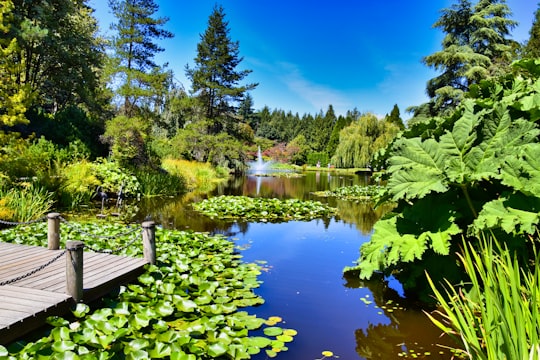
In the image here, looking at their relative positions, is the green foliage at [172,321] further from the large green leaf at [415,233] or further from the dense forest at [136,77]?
the dense forest at [136,77]

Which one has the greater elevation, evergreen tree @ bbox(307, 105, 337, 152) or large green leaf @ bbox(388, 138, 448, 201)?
evergreen tree @ bbox(307, 105, 337, 152)

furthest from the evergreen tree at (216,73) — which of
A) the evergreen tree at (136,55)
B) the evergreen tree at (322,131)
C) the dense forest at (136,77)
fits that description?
the evergreen tree at (322,131)

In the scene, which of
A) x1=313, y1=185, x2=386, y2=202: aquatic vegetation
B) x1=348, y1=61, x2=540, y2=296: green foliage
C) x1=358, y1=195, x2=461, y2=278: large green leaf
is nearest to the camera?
x1=348, y1=61, x2=540, y2=296: green foliage

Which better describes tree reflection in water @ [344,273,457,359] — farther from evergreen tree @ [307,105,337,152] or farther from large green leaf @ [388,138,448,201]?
evergreen tree @ [307,105,337,152]

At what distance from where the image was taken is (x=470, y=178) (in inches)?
135

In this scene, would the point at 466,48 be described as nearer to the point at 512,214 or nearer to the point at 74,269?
the point at 512,214

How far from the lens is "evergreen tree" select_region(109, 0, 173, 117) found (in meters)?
15.1

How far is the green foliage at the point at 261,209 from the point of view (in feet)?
33.6

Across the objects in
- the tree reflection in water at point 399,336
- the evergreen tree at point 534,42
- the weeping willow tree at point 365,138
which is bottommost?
the tree reflection in water at point 399,336

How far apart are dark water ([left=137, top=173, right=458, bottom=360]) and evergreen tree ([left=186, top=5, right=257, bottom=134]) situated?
1800cm

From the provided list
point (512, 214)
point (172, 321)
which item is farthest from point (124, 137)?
point (512, 214)

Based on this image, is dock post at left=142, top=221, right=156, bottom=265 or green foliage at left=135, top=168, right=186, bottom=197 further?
green foliage at left=135, top=168, right=186, bottom=197

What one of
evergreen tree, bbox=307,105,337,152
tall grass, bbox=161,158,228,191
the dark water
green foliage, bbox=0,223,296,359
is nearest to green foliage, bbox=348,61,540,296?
the dark water

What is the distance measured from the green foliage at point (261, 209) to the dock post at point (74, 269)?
6523 mm
